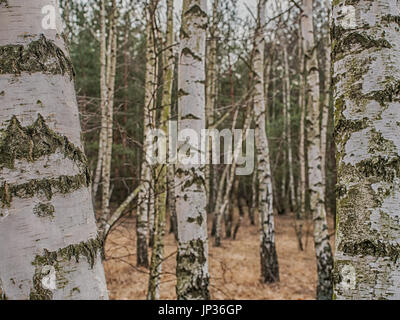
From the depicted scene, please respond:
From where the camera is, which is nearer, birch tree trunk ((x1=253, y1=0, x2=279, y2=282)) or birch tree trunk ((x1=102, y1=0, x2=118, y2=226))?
birch tree trunk ((x1=102, y1=0, x2=118, y2=226))

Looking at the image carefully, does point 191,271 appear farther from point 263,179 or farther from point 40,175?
point 263,179

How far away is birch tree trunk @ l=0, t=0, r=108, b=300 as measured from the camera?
754mm

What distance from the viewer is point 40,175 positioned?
790 millimetres

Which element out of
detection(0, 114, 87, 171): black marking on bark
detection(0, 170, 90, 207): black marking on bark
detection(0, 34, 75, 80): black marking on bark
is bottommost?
detection(0, 170, 90, 207): black marking on bark

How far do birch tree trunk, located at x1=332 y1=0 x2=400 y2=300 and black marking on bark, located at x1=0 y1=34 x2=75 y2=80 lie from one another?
112 cm

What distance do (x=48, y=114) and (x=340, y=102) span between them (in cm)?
117

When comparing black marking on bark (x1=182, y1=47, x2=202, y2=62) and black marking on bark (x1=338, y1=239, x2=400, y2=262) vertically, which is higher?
black marking on bark (x1=182, y1=47, x2=202, y2=62)

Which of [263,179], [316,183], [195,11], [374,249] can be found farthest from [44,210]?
[263,179]

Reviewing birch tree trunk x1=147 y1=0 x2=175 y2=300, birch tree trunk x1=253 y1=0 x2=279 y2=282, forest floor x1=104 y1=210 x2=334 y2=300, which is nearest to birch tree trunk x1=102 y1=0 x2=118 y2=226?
forest floor x1=104 y1=210 x2=334 y2=300

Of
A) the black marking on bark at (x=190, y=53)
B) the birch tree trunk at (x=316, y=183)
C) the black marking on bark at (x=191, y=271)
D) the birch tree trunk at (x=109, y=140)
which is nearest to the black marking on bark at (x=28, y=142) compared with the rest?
the black marking on bark at (x=191, y=271)

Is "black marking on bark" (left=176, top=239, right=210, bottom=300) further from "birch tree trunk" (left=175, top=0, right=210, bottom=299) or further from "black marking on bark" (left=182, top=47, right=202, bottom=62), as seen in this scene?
"black marking on bark" (left=182, top=47, right=202, bottom=62)

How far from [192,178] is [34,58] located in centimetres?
232

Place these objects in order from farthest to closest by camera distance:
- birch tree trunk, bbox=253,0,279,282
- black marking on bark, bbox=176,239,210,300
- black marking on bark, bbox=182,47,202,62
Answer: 1. birch tree trunk, bbox=253,0,279,282
2. black marking on bark, bbox=182,47,202,62
3. black marking on bark, bbox=176,239,210,300
